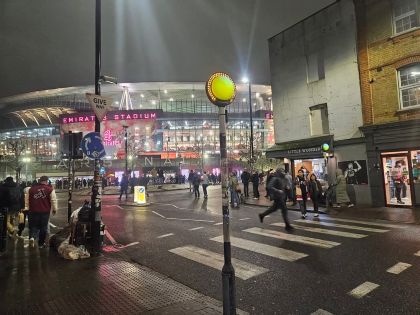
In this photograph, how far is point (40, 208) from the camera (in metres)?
8.28

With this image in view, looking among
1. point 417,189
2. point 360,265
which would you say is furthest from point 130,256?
point 417,189

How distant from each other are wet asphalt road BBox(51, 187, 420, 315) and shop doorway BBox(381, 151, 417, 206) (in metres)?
4.71

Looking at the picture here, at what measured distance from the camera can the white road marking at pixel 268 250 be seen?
6.91m

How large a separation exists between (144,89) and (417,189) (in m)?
70.3

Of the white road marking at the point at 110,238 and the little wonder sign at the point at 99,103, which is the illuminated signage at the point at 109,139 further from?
the little wonder sign at the point at 99,103

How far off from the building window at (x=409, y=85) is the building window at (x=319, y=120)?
13.3ft

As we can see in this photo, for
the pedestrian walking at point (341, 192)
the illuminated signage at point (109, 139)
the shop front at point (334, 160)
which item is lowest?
the pedestrian walking at point (341, 192)

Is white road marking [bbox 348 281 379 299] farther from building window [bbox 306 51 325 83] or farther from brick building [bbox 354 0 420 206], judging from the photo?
building window [bbox 306 51 325 83]

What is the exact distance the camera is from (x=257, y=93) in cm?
7888

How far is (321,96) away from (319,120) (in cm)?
134

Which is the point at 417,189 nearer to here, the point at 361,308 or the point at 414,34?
the point at 414,34

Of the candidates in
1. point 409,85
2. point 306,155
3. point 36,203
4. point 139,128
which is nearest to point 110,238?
point 36,203

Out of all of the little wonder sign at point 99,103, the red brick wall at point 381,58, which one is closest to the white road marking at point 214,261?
the little wonder sign at point 99,103

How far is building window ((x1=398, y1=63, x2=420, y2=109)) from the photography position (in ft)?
45.6
